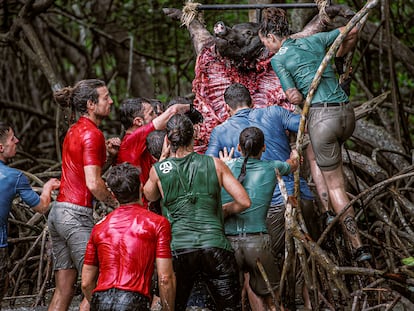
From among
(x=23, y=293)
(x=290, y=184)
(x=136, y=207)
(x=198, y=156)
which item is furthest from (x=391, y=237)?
(x=23, y=293)

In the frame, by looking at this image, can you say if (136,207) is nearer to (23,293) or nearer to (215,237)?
(215,237)

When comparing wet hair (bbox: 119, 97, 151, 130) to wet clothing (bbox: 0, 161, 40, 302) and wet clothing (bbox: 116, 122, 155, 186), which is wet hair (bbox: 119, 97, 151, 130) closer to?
wet clothing (bbox: 116, 122, 155, 186)

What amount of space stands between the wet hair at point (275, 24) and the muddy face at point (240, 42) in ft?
1.60

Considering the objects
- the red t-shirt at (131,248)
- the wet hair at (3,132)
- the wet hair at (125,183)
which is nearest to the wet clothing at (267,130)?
the wet hair at (125,183)

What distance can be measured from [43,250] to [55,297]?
194 centimetres

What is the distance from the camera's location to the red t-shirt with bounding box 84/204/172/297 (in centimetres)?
382

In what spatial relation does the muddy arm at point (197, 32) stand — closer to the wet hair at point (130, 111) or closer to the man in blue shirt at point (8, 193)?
the wet hair at point (130, 111)

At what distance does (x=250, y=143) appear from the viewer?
447cm

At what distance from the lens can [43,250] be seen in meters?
6.49

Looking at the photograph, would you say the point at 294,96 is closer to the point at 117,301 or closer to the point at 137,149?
the point at 137,149

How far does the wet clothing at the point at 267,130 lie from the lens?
4.89 m

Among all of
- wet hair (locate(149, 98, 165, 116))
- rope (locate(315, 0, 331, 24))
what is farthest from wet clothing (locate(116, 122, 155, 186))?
rope (locate(315, 0, 331, 24))

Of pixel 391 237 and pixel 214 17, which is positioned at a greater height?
pixel 214 17

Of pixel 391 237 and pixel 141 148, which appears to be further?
pixel 391 237
